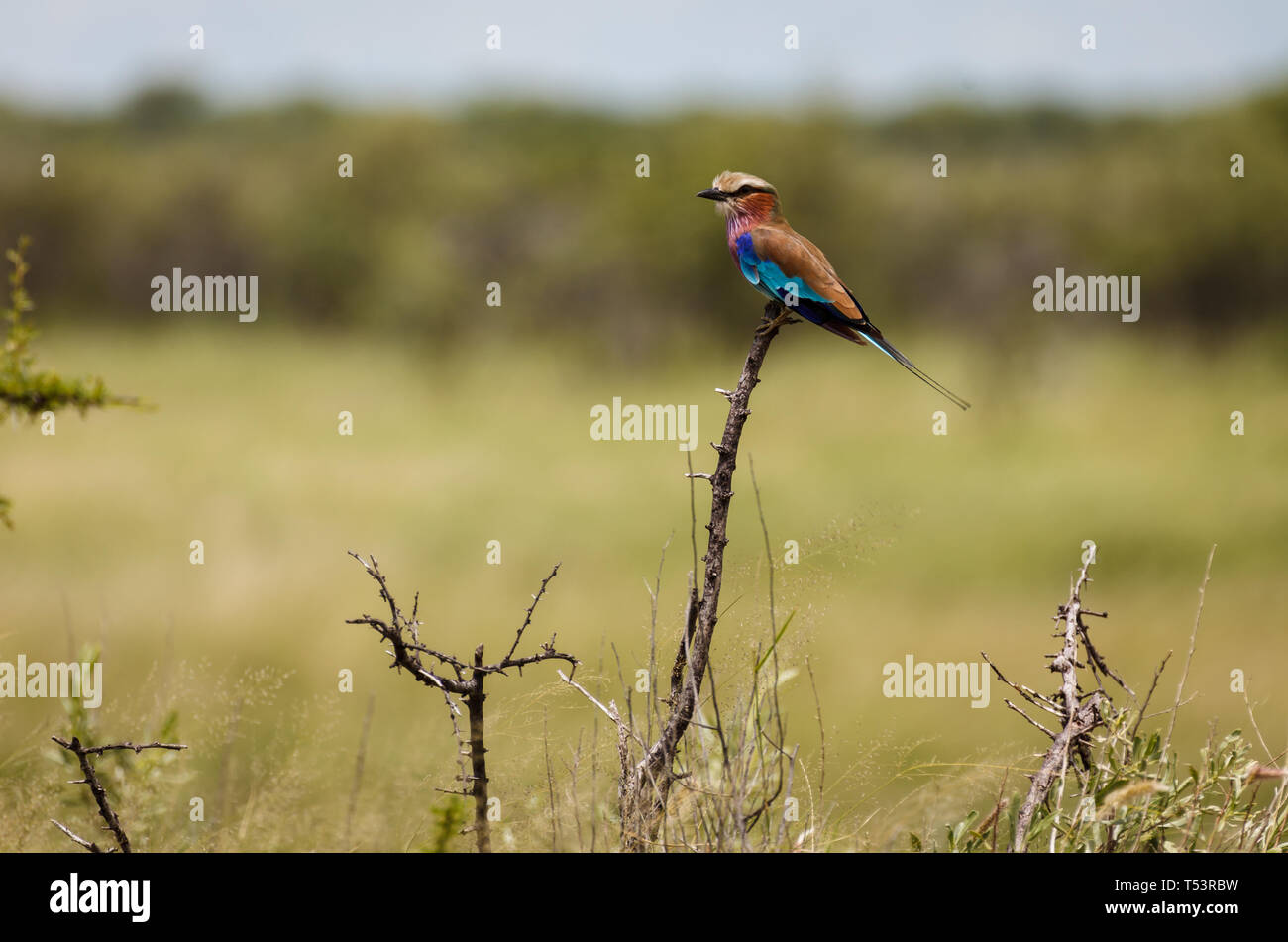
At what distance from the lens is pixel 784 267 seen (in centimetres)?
407

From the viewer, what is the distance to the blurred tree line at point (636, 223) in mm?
30156

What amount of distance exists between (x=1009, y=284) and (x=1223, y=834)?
28862 millimetres

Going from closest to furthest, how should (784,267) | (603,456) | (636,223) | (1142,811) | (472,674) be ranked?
(1142,811)
(472,674)
(784,267)
(603,456)
(636,223)

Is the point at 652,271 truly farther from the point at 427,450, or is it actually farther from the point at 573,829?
the point at 573,829

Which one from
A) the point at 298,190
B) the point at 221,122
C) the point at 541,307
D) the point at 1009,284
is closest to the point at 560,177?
the point at 541,307

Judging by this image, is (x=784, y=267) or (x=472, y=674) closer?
(x=472, y=674)

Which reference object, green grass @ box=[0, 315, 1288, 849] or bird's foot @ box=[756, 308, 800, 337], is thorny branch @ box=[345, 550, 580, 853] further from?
bird's foot @ box=[756, 308, 800, 337]

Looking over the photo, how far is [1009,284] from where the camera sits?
30641mm

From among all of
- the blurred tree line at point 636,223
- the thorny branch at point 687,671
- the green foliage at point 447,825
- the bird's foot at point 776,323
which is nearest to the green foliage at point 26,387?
the green foliage at point 447,825

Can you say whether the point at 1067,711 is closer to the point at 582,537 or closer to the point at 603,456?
the point at 582,537

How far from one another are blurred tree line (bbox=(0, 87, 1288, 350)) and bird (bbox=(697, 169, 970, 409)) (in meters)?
22.5

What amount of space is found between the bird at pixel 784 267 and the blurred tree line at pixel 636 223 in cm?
2254

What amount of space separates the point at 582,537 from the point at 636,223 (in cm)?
1289

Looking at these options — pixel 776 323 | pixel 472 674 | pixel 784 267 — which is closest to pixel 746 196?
pixel 784 267
